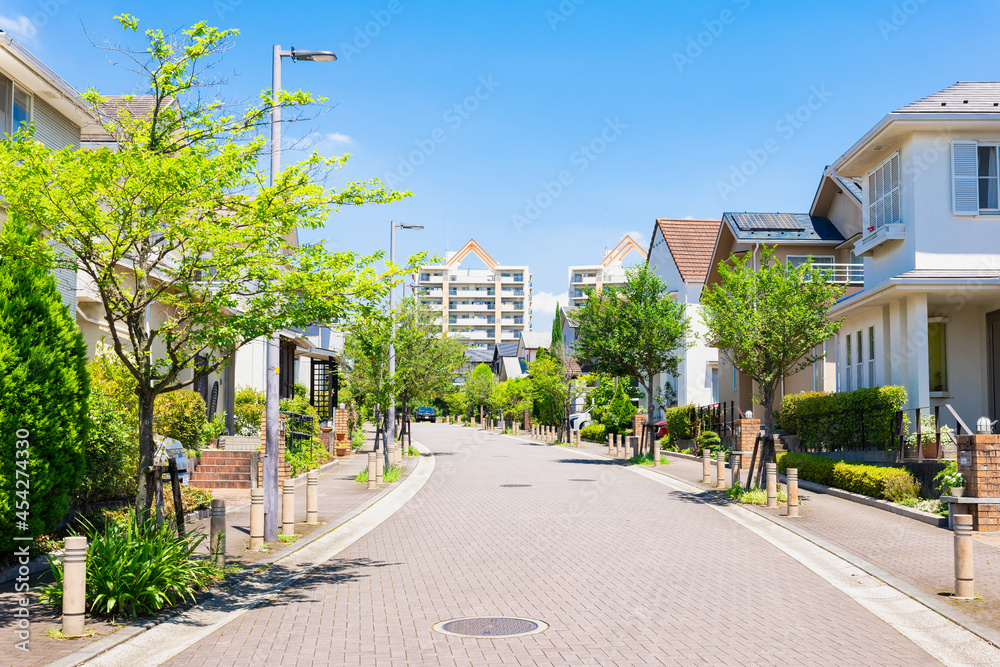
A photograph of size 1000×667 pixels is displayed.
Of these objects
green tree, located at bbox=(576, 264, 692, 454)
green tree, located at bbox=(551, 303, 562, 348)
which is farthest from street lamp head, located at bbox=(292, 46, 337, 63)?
green tree, located at bbox=(551, 303, 562, 348)

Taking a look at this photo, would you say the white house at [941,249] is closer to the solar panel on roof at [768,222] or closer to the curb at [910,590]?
the curb at [910,590]

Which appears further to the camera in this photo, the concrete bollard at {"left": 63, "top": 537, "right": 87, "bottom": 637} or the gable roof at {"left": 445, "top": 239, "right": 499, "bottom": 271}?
the gable roof at {"left": 445, "top": 239, "right": 499, "bottom": 271}

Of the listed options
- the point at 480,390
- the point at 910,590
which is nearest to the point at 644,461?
the point at 910,590

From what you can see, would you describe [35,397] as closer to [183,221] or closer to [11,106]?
[183,221]

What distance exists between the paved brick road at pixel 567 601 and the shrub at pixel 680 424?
20.4 m

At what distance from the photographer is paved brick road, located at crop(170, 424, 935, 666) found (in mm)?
7387

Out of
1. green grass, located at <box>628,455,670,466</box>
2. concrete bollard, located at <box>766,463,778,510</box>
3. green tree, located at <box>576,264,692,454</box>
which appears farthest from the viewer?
green tree, located at <box>576,264,692,454</box>

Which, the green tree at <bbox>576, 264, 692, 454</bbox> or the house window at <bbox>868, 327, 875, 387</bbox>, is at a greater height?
the green tree at <bbox>576, 264, 692, 454</bbox>

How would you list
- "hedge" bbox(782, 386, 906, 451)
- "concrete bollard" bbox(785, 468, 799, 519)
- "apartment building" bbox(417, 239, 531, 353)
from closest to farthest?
"concrete bollard" bbox(785, 468, 799, 519), "hedge" bbox(782, 386, 906, 451), "apartment building" bbox(417, 239, 531, 353)

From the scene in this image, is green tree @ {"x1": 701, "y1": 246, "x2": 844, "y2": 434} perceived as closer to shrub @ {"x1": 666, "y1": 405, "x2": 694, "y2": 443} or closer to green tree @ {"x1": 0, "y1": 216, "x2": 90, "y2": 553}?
green tree @ {"x1": 0, "y1": 216, "x2": 90, "y2": 553}

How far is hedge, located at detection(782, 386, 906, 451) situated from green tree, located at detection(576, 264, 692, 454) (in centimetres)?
726

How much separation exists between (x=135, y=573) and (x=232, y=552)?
3526 mm

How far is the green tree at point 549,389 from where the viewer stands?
5519cm

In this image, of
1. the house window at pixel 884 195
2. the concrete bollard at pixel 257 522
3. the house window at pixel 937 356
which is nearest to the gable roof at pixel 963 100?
the house window at pixel 884 195
